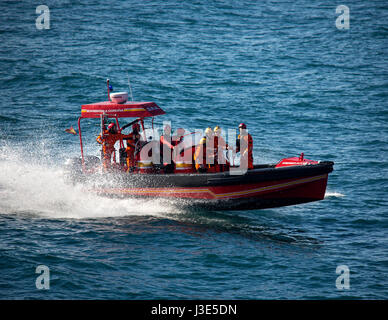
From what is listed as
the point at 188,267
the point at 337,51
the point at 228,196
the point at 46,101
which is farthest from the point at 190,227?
the point at 337,51

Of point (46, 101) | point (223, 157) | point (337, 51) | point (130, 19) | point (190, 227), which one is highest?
point (130, 19)

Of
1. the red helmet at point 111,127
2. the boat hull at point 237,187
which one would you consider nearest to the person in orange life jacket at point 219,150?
the boat hull at point 237,187

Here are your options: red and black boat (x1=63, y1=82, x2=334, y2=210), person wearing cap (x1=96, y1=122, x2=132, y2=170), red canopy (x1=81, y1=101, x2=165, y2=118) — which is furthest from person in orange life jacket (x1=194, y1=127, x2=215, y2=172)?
person wearing cap (x1=96, y1=122, x2=132, y2=170)

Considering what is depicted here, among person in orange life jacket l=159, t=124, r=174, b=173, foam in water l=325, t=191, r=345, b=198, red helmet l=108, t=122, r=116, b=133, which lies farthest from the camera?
foam in water l=325, t=191, r=345, b=198

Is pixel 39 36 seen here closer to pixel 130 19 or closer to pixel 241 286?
pixel 130 19

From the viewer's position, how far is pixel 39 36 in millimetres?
32000

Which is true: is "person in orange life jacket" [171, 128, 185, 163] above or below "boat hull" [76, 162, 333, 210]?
above

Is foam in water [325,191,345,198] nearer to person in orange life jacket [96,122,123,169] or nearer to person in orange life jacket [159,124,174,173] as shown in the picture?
person in orange life jacket [159,124,174,173]

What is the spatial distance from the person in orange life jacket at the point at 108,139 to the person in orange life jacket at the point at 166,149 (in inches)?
44.5

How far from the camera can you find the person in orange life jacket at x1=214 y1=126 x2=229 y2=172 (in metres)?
12.4

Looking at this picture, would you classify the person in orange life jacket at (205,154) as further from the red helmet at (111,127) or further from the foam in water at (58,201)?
the red helmet at (111,127)

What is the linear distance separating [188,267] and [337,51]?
23582 mm

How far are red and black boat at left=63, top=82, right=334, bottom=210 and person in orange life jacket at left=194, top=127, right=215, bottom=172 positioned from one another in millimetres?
247

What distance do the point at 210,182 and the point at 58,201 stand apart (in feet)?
13.8
